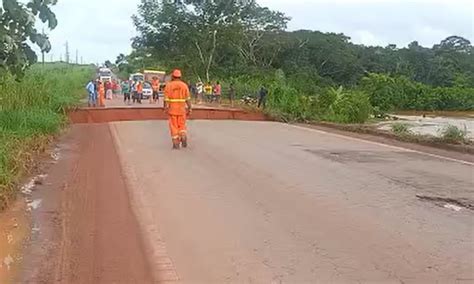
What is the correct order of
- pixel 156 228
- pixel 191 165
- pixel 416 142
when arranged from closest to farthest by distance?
pixel 156 228 < pixel 191 165 < pixel 416 142

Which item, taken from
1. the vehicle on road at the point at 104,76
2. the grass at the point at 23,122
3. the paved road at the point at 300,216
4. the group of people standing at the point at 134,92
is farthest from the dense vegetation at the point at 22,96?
the vehicle on road at the point at 104,76

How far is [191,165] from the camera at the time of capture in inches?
463

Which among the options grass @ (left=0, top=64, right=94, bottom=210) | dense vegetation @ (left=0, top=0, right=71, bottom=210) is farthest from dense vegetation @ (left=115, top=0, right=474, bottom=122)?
dense vegetation @ (left=0, top=0, right=71, bottom=210)

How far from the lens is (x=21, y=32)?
20.2 ft

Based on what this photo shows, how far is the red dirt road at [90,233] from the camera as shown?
5504 mm

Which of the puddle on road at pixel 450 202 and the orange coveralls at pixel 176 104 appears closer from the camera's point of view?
the puddle on road at pixel 450 202

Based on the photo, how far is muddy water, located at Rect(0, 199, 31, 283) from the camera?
5629 mm

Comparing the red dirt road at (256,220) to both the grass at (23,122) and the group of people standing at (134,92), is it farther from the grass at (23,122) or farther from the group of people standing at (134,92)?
the group of people standing at (134,92)

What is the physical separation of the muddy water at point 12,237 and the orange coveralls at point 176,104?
5.73 m

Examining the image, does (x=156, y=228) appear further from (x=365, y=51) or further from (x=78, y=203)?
(x=365, y=51)

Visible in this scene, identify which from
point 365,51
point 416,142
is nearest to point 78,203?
point 416,142

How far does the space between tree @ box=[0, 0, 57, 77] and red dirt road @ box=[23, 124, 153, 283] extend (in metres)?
1.73

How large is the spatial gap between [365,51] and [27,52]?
71.9 m

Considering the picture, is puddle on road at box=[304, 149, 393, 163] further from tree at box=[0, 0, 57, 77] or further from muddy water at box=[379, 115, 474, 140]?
tree at box=[0, 0, 57, 77]
